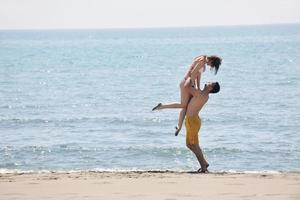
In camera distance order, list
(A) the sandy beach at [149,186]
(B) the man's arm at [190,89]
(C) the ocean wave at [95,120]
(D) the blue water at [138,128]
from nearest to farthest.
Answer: (A) the sandy beach at [149,186] → (B) the man's arm at [190,89] → (D) the blue water at [138,128] → (C) the ocean wave at [95,120]

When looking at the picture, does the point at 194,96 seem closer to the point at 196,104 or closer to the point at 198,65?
the point at 196,104

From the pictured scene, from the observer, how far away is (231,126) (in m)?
23.1

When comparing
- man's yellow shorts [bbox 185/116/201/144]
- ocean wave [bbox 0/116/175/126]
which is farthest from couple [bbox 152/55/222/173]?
ocean wave [bbox 0/116/175/126]

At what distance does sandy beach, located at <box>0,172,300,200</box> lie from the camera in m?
9.89

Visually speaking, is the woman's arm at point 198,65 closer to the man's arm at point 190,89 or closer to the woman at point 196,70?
the woman at point 196,70

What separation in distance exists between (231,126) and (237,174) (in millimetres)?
11206

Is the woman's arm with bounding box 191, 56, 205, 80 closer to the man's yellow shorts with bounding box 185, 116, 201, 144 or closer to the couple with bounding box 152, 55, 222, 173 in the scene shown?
the couple with bounding box 152, 55, 222, 173

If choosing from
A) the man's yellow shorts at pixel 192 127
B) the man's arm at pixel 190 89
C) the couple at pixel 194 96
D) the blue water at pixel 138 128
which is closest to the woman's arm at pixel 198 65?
the couple at pixel 194 96

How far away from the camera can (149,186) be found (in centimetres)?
1058

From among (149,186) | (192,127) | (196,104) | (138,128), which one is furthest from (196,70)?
(138,128)

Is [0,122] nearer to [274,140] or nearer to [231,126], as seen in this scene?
[231,126]

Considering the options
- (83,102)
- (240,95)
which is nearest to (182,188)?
(83,102)

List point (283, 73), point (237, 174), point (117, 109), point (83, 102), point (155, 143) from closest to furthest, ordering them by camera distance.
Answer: point (237, 174), point (155, 143), point (117, 109), point (83, 102), point (283, 73)

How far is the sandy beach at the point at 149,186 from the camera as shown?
9891 mm
